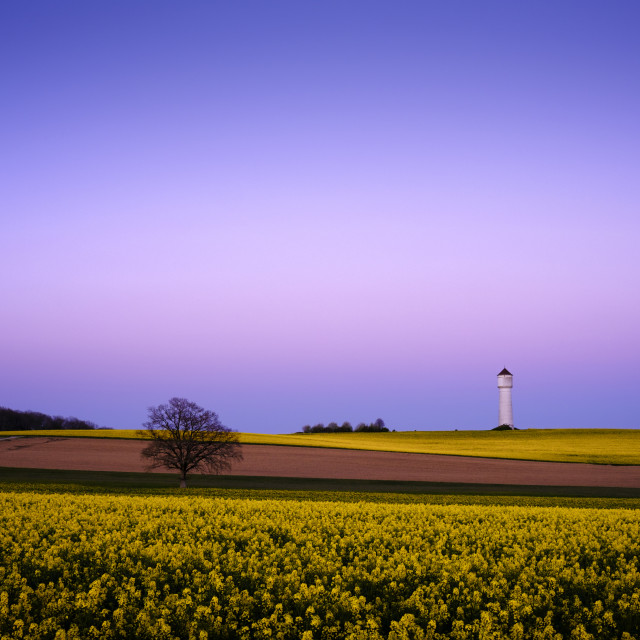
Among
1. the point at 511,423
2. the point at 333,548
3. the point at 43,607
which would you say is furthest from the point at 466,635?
the point at 511,423

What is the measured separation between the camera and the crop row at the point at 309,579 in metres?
7.98

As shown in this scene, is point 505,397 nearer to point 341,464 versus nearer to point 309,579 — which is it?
point 341,464

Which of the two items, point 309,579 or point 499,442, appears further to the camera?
point 499,442

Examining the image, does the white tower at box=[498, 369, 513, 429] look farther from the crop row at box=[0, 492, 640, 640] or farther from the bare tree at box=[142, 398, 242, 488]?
the crop row at box=[0, 492, 640, 640]

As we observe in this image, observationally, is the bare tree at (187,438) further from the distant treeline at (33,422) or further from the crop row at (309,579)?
the distant treeline at (33,422)

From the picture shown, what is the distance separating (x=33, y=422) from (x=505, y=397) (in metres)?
89.9

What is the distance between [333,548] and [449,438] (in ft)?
268

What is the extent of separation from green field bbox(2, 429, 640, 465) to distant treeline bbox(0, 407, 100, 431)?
40099 millimetres

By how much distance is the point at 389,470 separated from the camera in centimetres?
5041

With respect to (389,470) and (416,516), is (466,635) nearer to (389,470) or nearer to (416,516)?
(416,516)

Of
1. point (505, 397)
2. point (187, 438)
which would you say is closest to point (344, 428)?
point (505, 397)

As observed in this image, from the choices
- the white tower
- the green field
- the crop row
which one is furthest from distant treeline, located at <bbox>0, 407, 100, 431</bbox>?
the crop row

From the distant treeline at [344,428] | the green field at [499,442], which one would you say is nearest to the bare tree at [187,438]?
the green field at [499,442]

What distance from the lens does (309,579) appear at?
390 inches
